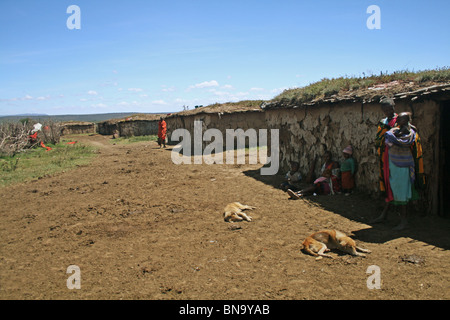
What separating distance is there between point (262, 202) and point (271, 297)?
3.67m

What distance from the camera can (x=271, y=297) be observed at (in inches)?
132

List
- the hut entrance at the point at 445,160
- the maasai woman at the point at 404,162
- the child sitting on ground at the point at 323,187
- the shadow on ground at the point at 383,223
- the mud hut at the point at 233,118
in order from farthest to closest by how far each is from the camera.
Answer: the mud hut at the point at 233,118, the child sitting on ground at the point at 323,187, the hut entrance at the point at 445,160, the maasai woman at the point at 404,162, the shadow on ground at the point at 383,223

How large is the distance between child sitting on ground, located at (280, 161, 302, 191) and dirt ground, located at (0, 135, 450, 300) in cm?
46

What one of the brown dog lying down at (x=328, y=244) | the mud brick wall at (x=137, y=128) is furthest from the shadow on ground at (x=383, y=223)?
the mud brick wall at (x=137, y=128)

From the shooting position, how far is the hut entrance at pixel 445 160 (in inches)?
201

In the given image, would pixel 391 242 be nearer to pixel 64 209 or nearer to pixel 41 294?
pixel 41 294

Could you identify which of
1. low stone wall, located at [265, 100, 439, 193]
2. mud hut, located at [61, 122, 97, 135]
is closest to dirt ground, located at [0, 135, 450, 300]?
low stone wall, located at [265, 100, 439, 193]

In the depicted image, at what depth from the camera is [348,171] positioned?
264 inches

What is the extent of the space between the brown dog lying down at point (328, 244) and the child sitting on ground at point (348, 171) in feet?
8.53

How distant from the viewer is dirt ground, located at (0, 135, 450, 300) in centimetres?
355

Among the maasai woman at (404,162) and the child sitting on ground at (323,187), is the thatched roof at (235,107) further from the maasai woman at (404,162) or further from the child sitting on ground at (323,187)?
the maasai woman at (404,162)

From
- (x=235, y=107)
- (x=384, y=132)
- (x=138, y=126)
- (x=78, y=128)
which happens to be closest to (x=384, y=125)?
(x=384, y=132)

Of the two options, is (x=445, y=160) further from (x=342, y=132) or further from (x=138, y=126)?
(x=138, y=126)

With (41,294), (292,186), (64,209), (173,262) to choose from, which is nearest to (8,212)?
(64,209)
